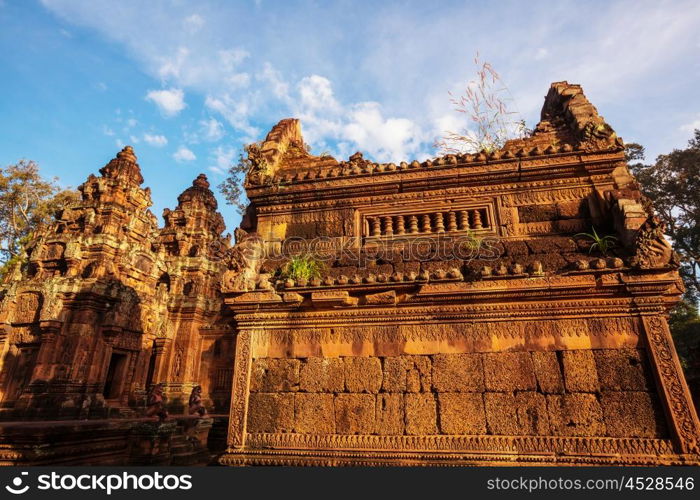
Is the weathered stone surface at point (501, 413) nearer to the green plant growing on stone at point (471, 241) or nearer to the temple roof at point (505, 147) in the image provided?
the green plant growing on stone at point (471, 241)

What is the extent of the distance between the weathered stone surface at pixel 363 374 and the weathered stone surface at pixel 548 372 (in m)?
1.71

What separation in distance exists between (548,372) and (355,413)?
214 centimetres

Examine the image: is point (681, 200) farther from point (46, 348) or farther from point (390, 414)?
point (46, 348)

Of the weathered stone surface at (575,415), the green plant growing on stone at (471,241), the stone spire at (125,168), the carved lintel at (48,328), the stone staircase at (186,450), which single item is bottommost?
the stone staircase at (186,450)

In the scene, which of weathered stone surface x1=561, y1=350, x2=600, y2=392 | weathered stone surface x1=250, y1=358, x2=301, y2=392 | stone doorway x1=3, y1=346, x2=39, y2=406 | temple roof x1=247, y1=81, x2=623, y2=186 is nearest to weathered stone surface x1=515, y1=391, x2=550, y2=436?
weathered stone surface x1=561, y1=350, x2=600, y2=392

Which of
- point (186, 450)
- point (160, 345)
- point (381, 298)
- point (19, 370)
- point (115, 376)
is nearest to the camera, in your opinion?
point (381, 298)

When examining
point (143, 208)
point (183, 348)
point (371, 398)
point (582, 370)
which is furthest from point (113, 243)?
point (582, 370)

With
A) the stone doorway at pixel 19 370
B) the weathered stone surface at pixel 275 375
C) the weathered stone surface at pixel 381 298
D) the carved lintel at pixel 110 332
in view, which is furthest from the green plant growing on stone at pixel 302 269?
the stone doorway at pixel 19 370

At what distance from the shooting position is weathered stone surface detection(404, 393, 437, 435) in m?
4.02

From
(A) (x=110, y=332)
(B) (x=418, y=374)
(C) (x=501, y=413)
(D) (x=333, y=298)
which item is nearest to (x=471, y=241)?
(B) (x=418, y=374)

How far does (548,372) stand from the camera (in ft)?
13.2

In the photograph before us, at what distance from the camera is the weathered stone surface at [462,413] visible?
3.94m

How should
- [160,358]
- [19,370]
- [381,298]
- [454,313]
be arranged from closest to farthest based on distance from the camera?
[454,313], [381,298], [19,370], [160,358]

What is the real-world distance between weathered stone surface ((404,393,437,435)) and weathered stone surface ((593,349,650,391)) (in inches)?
69.2
